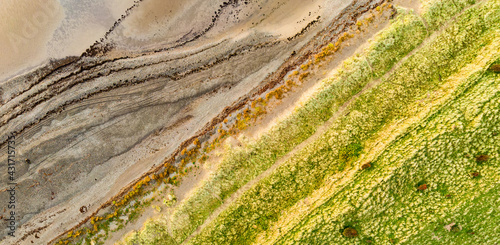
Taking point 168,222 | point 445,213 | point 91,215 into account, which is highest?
point 91,215

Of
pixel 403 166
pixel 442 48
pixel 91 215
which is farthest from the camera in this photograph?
pixel 91 215

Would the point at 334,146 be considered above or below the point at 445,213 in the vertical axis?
above

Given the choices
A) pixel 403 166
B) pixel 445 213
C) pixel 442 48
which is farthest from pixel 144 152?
pixel 442 48

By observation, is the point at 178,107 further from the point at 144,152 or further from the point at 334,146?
the point at 334,146

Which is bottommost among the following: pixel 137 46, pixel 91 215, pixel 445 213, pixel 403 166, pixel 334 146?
pixel 445 213

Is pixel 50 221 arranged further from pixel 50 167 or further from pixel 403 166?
pixel 403 166

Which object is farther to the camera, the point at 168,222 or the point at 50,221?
the point at 50,221

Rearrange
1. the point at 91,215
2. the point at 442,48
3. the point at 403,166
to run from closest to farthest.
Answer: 1. the point at 403,166
2. the point at 442,48
3. the point at 91,215

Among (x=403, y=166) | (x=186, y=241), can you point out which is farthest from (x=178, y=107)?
(x=403, y=166)

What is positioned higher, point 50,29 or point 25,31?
point 25,31
